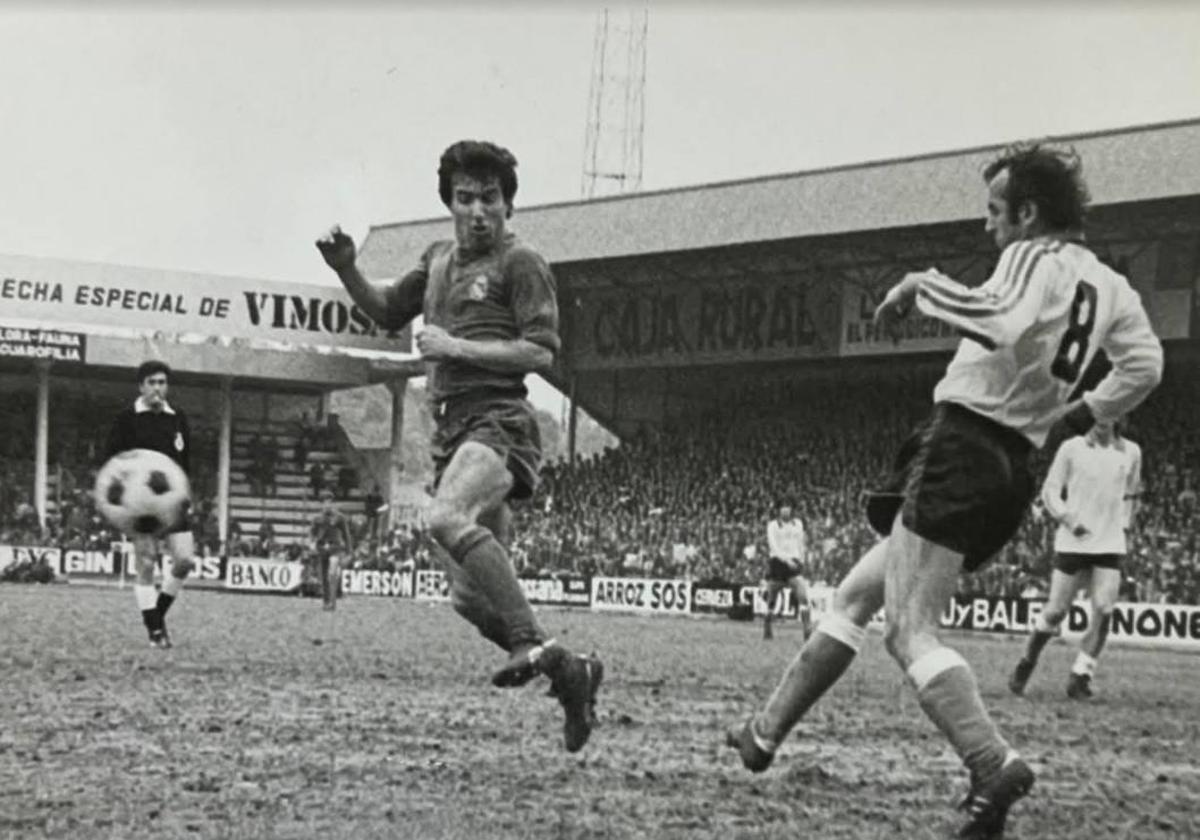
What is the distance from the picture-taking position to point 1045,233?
6.05m

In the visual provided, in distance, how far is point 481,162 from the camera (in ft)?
24.9

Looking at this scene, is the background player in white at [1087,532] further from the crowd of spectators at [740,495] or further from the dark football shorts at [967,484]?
the crowd of spectators at [740,495]

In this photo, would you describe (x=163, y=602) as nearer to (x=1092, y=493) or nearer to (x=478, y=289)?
(x=1092, y=493)

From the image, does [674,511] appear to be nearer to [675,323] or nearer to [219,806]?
[675,323]

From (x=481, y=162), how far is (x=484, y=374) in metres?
0.86

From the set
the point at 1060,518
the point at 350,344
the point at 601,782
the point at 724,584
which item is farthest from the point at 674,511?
the point at 601,782

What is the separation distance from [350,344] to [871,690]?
4149 cm

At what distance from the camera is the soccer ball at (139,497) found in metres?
13.0

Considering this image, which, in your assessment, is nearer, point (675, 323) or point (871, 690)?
point (871, 690)

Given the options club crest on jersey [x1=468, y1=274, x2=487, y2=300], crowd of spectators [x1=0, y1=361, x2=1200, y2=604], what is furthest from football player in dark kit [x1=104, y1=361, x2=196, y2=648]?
crowd of spectators [x1=0, y1=361, x2=1200, y2=604]

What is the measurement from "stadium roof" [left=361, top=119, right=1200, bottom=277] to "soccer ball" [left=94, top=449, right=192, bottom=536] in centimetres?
2316

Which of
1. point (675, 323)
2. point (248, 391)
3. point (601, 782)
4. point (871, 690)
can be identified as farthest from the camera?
point (248, 391)

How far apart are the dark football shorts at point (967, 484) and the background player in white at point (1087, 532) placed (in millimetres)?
7602

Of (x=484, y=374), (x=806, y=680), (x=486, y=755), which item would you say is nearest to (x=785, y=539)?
(x=486, y=755)
